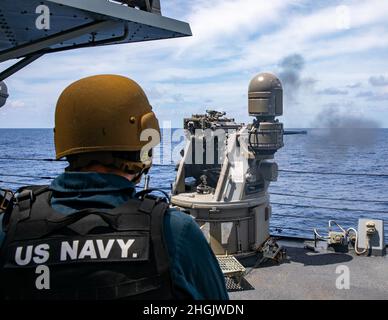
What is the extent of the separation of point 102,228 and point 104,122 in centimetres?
34

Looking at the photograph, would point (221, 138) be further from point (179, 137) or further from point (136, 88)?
point (136, 88)

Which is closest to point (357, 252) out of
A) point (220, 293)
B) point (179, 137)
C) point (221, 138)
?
point (221, 138)

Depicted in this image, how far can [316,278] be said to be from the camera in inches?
283

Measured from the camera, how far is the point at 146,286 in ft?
4.69

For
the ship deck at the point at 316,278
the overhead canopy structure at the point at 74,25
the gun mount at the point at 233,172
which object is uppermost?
the overhead canopy structure at the point at 74,25

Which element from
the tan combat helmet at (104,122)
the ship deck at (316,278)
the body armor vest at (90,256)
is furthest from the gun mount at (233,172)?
the body armor vest at (90,256)

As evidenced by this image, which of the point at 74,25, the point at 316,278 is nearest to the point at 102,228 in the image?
the point at 74,25

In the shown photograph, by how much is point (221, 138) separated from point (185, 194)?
1.17m

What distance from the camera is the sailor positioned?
4.71 ft

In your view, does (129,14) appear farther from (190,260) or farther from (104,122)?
(190,260)

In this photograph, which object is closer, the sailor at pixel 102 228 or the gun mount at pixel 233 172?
the sailor at pixel 102 228

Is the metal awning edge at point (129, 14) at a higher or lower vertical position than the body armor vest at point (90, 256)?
higher

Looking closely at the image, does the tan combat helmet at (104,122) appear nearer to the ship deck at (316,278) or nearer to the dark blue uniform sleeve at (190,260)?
the dark blue uniform sleeve at (190,260)

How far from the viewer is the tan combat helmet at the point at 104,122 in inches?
61.6
